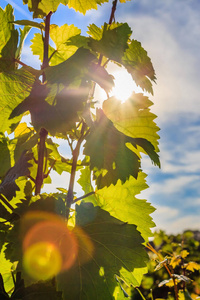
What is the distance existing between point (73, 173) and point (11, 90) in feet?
1.64

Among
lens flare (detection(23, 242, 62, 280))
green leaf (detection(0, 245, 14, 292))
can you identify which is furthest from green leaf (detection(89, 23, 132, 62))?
green leaf (detection(0, 245, 14, 292))

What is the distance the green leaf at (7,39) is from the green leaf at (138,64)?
561 millimetres

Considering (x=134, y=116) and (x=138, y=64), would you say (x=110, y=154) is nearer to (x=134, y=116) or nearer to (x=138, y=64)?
(x=134, y=116)

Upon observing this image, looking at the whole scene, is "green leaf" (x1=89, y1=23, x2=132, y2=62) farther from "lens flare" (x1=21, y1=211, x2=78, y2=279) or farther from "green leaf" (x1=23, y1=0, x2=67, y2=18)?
"lens flare" (x1=21, y1=211, x2=78, y2=279)

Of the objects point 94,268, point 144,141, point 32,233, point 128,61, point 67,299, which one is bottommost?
point 67,299

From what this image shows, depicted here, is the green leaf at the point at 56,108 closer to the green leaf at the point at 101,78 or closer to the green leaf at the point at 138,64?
the green leaf at the point at 101,78

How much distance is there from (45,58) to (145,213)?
2.97ft

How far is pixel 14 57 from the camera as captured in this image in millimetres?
1541

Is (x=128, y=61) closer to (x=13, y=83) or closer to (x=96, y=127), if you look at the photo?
(x=96, y=127)

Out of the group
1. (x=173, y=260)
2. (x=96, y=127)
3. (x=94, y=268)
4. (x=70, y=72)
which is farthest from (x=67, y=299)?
(x=173, y=260)

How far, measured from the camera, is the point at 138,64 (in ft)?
4.70

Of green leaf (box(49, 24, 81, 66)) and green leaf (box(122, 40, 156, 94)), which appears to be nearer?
green leaf (box(122, 40, 156, 94))

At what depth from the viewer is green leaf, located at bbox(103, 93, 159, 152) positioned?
1498 mm

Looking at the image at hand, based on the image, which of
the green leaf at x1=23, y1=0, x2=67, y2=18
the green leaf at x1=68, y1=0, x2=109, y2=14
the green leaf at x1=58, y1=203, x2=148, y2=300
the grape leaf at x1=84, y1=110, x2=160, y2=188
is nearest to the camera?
the green leaf at x1=58, y1=203, x2=148, y2=300
